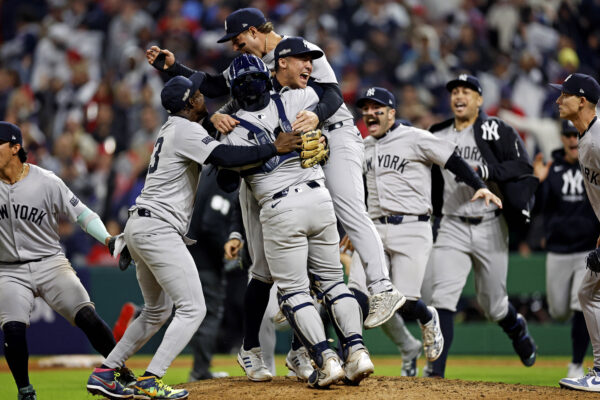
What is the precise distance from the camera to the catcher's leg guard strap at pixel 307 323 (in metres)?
5.42

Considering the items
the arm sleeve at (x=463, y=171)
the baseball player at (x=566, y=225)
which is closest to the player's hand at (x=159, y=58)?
the arm sleeve at (x=463, y=171)

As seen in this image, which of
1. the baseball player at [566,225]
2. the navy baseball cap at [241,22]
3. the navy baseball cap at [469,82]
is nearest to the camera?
the navy baseball cap at [241,22]

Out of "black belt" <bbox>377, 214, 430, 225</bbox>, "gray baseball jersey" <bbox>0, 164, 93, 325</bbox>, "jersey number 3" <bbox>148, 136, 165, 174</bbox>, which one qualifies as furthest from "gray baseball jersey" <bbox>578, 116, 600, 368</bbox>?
"gray baseball jersey" <bbox>0, 164, 93, 325</bbox>

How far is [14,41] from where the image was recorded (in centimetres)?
1602

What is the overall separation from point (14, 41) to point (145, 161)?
5620mm

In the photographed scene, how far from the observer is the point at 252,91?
18.3ft

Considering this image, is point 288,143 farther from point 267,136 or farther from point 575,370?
point 575,370

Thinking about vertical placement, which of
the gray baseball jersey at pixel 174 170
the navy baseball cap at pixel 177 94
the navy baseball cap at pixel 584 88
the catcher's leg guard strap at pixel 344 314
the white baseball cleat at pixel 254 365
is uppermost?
the navy baseball cap at pixel 584 88

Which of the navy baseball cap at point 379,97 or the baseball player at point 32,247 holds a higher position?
the navy baseball cap at point 379,97

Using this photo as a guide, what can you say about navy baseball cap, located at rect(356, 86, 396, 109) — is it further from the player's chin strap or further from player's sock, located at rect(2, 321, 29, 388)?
player's sock, located at rect(2, 321, 29, 388)

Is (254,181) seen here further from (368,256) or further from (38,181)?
(38,181)

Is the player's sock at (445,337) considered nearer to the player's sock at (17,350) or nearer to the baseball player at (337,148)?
→ the baseball player at (337,148)

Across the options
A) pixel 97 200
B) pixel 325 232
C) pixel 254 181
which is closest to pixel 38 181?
pixel 254 181

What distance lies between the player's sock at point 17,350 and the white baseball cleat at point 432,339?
3.15m
